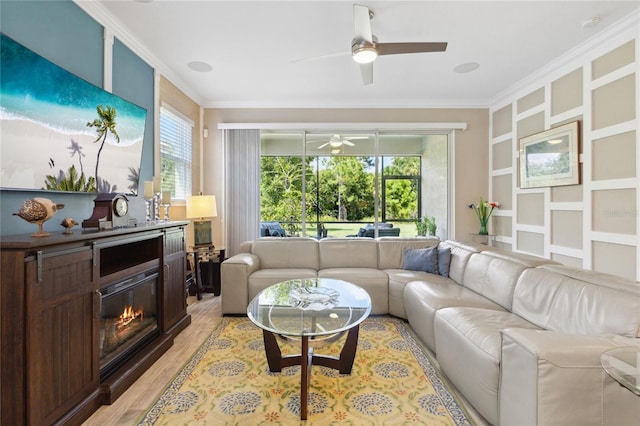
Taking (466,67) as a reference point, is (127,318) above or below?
below

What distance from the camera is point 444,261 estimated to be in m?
3.23

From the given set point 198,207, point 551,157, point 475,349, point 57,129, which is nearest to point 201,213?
point 198,207

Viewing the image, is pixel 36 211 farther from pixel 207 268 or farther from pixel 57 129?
pixel 207 268

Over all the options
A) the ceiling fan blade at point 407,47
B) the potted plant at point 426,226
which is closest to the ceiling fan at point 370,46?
the ceiling fan blade at point 407,47

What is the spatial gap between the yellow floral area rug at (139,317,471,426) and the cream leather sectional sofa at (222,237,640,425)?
8.1 inches

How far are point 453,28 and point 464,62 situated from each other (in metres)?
0.80

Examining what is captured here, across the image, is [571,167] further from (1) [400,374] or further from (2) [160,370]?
(2) [160,370]

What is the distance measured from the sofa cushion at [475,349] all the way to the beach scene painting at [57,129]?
2.80 meters

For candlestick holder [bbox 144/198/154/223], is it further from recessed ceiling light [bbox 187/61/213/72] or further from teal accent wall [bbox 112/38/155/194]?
recessed ceiling light [bbox 187/61/213/72]

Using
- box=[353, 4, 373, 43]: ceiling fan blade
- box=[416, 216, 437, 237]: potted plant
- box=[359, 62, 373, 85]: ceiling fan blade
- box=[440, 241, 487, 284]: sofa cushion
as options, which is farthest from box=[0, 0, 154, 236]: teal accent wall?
box=[416, 216, 437, 237]: potted plant

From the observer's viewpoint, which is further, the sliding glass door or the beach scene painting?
the sliding glass door

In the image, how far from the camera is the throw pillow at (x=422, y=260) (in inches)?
130

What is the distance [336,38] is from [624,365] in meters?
3.01

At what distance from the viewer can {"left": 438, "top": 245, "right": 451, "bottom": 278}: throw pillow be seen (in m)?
3.20
